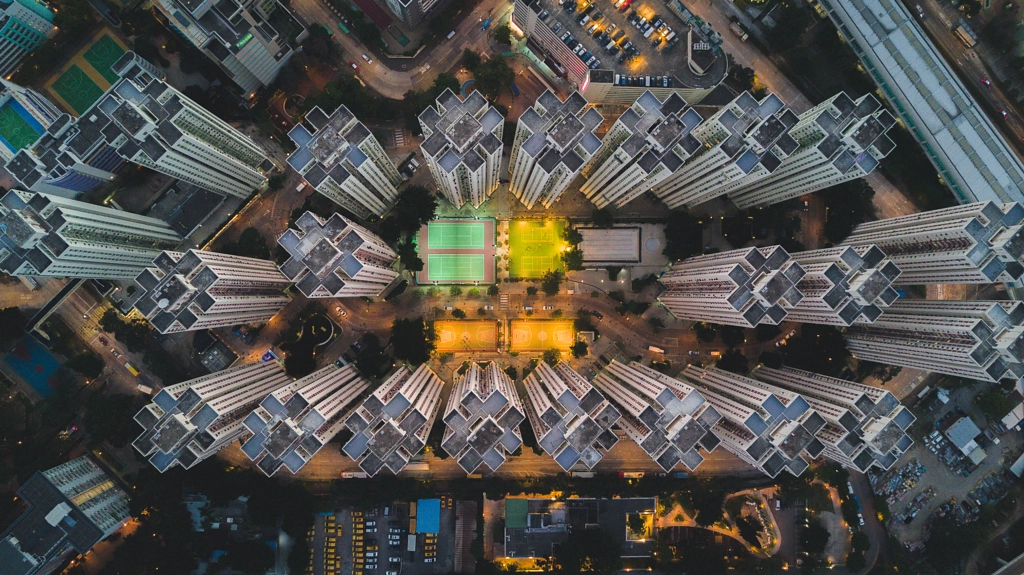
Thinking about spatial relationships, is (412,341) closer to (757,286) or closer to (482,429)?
(482,429)

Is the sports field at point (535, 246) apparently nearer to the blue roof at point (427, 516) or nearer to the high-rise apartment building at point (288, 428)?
the high-rise apartment building at point (288, 428)

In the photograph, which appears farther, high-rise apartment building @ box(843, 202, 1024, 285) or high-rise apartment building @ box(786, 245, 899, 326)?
high-rise apartment building @ box(786, 245, 899, 326)

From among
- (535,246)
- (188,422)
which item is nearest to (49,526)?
(188,422)

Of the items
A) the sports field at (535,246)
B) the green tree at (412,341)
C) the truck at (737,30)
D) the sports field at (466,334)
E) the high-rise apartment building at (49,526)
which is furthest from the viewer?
the truck at (737,30)

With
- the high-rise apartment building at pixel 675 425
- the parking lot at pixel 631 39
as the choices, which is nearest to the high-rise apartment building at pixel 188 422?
the high-rise apartment building at pixel 675 425

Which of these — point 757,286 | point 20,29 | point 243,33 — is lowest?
point 757,286

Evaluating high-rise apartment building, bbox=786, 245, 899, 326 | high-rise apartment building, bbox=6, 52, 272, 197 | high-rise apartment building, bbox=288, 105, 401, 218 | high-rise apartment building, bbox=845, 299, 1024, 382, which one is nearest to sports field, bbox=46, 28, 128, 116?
high-rise apartment building, bbox=6, 52, 272, 197

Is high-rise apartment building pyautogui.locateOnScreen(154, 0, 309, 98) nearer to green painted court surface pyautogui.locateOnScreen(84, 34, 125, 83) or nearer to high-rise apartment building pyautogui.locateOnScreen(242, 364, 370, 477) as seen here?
green painted court surface pyautogui.locateOnScreen(84, 34, 125, 83)
